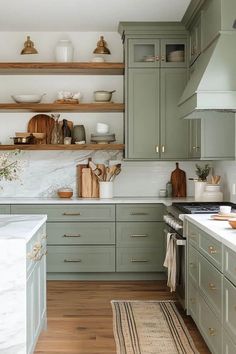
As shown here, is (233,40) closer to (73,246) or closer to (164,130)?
(164,130)

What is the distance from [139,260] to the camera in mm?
Result: 5645

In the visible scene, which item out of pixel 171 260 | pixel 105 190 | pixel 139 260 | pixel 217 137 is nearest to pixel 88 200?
pixel 105 190

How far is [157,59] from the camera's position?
575 centimetres

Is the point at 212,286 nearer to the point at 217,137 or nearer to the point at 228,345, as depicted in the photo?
the point at 228,345

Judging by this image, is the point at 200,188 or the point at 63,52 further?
the point at 63,52

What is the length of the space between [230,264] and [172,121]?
3.10 metres

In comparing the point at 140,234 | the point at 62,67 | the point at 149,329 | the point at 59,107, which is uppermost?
the point at 62,67

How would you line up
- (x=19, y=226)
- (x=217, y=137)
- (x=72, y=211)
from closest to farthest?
(x=19, y=226) → (x=217, y=137) → (x=72, y=211)

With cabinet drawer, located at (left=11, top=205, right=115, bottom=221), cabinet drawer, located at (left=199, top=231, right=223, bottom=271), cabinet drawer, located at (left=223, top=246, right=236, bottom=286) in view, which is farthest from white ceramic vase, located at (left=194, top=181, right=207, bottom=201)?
cabinet drawer, located at (left=223, top=246, right=236, bottom=286)

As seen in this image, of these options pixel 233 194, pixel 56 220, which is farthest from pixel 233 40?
pixel 56 220

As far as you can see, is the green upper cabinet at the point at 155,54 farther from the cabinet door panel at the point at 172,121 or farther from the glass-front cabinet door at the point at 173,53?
the cabinet door panel at the point at 172,121

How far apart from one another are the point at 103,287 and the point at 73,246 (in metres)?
0.54

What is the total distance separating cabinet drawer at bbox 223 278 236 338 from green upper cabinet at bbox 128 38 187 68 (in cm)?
333

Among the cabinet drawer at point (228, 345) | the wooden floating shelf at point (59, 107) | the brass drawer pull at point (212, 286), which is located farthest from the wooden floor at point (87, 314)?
the wooden floating shelf at point (59, 107)
